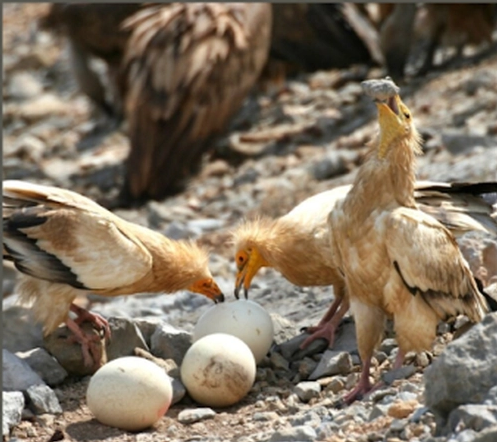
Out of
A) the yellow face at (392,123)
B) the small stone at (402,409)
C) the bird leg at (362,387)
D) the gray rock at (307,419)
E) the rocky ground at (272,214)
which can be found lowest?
the rocky ground at (272,214)

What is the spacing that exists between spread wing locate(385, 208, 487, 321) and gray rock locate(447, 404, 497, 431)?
114 cm

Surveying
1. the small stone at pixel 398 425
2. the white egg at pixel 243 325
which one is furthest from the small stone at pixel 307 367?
the small stone at pixel 398 425

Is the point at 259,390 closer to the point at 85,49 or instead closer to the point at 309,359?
the point at 309,359

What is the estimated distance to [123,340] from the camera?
6766mm

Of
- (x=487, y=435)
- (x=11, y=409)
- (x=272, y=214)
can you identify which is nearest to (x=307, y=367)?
(x=11, y=409)

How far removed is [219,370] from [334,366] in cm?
70

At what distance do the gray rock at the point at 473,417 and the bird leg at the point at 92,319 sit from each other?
2733 mm

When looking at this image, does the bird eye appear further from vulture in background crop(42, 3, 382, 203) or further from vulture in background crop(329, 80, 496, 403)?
vulture in background crop(42, 3, 382, 203)

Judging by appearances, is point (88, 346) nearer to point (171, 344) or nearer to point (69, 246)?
point (171, 344)

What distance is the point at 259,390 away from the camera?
20.8 feet

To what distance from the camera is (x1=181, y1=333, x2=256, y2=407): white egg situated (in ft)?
19.7

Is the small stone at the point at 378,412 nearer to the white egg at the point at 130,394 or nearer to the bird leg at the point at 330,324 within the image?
the white egg at the point at 130,394

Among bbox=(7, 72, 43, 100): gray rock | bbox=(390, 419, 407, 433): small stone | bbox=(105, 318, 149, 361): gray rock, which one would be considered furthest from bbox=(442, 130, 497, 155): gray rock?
bbox=(7, 72, 43, 100): gray rock

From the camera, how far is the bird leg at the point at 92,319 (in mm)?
6801
